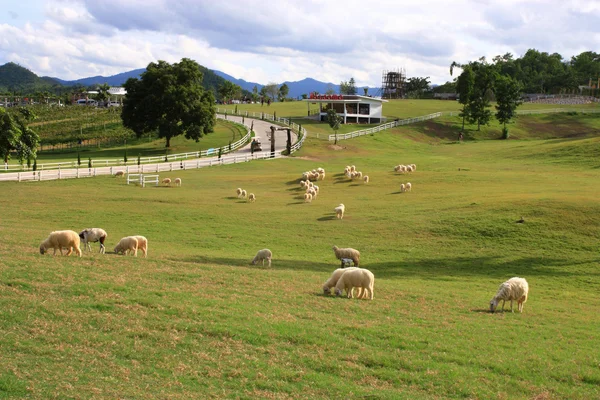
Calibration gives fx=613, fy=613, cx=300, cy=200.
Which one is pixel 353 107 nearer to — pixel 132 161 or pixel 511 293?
pixel 132 161

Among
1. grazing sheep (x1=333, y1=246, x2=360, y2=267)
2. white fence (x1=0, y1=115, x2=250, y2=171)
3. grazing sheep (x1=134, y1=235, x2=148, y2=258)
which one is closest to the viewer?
grazing sheep (x1=134, y1=235, x2=148, y2=258)

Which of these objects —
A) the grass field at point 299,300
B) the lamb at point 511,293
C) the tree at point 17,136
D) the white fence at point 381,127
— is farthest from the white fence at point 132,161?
the lamb at point 511,293

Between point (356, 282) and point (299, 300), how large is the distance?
2.07 meters

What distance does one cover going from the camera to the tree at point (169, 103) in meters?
79.7

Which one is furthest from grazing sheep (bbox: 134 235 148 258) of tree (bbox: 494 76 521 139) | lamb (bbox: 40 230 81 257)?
tree (bbox: 494 76 521 139)

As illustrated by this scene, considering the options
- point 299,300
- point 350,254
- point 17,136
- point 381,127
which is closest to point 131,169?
point 17,136

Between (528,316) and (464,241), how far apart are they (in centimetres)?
1263

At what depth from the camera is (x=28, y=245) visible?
2308cm

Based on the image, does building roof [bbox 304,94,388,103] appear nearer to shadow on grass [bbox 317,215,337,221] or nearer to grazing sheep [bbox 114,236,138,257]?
shadow on grass [bbox 317,215,337,221]

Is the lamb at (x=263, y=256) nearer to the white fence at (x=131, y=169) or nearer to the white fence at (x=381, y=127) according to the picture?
the white fence at (x=131, y=169)

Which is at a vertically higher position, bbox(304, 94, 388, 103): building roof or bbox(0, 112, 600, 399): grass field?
bbox(304, 94, 388, 103): building roof

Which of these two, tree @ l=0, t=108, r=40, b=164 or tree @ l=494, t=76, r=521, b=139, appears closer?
tree @ l=0, t=108, r=40, b=164

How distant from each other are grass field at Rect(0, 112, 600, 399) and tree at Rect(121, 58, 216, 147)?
1497 inches

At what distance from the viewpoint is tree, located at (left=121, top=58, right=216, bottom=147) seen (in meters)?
79.7
